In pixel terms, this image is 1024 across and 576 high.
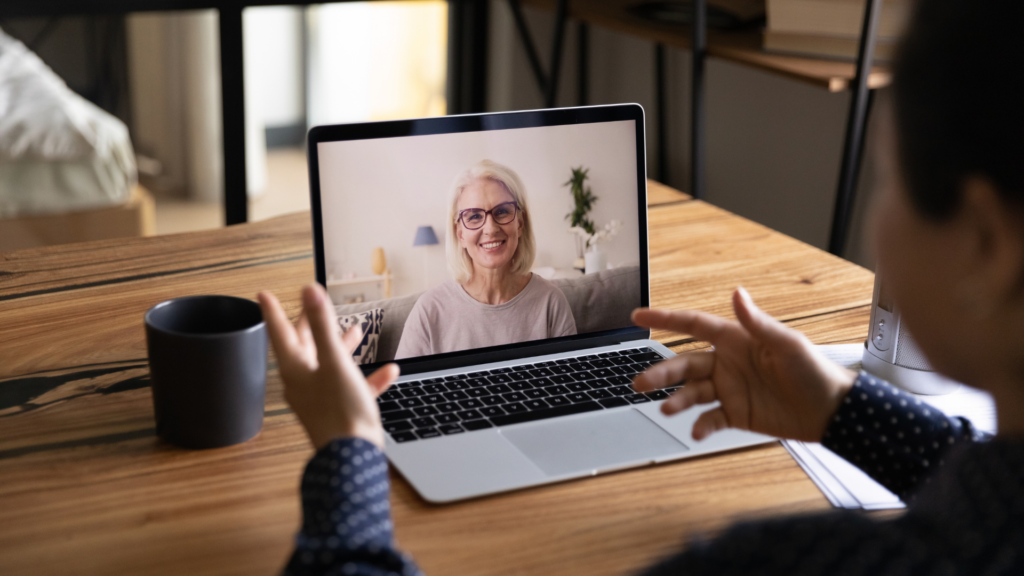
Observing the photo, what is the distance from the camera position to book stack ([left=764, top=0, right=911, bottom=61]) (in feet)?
5.53

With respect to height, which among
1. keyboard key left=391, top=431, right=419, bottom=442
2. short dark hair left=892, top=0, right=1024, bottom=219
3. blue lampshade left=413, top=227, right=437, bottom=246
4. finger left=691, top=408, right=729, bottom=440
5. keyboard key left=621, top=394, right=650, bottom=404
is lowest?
keyboard key left=391, top=431, right=419, bottom=442

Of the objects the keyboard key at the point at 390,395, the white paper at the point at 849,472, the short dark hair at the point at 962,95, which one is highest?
the short dark hair at the point at 962,95

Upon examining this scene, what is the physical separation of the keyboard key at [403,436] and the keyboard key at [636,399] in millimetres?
196

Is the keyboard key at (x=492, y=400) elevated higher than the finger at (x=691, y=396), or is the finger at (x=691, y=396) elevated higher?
the finger at (x=691, y=396)

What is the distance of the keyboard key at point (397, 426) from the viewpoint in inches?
27.5

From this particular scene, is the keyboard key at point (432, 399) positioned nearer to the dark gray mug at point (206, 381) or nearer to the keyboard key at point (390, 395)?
the keyboard key at point (390, 395)

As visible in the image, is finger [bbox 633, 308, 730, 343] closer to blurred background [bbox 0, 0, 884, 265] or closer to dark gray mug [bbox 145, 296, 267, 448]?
dark gray mug [bbox 145, 296, 267, 448]

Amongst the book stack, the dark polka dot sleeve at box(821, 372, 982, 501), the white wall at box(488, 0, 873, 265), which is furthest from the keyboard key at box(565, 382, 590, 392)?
the white wall at box(488, 0, 873, 265)

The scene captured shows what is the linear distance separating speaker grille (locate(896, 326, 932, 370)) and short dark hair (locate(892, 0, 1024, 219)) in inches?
16.0

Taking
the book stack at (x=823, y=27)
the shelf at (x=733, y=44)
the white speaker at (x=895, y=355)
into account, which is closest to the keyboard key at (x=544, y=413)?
the white speaker at (x=895, y=355)

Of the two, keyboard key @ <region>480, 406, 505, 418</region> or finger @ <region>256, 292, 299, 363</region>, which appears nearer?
finger @ <region>256, 292, 299, 363</region>

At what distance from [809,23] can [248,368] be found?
150cm

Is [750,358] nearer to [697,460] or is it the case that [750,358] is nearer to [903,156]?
[697,460]

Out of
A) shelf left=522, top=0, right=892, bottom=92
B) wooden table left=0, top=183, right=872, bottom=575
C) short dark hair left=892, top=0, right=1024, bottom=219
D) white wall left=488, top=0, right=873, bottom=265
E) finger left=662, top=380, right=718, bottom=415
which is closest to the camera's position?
short dark hair left=892, top=0, right=1024, bottom=219
